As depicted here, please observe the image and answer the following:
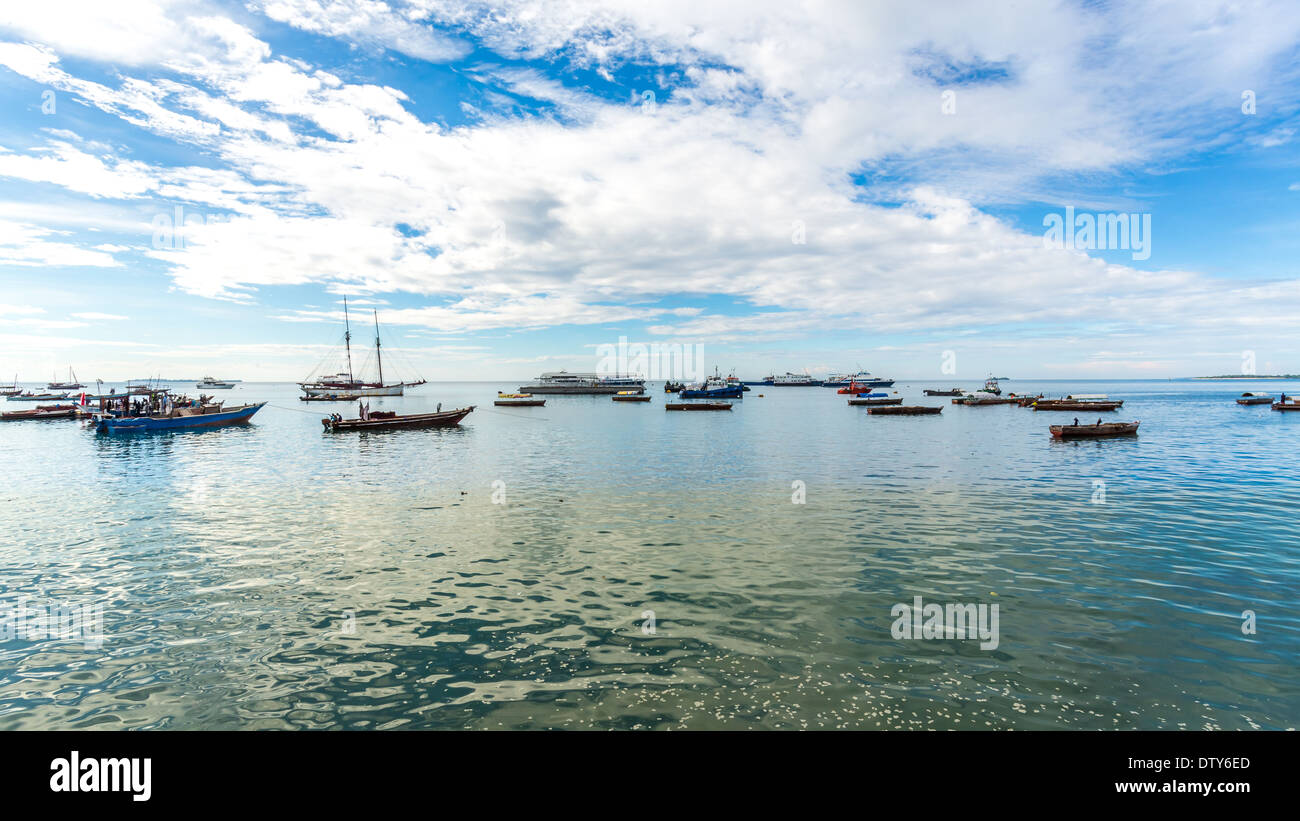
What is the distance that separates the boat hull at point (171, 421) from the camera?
219 ft

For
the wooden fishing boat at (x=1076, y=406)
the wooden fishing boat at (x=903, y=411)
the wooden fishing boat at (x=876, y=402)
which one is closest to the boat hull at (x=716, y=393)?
the wooden fishing boat at (x=876, y=402)

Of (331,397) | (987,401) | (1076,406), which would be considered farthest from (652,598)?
(331,397)

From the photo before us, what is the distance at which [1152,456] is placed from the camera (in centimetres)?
4397

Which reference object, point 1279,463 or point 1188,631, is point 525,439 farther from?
point 1279,463

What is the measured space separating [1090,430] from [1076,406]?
54.1m

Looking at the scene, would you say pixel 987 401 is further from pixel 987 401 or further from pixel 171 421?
pixel 171 421

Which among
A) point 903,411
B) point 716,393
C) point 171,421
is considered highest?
point 716,393

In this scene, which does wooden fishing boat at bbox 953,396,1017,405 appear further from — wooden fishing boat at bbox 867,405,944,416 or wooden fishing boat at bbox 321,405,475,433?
wooden fishing boat at bbox 321,405,475,433

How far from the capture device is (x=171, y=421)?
71188 millimetres

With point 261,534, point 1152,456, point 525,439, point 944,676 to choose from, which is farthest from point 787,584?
point 525,439

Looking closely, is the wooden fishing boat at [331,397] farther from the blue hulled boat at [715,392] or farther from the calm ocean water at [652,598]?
the calm ocean water at [652,598]

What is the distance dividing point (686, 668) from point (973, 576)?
10.4 metres

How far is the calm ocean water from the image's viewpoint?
989 centimetres

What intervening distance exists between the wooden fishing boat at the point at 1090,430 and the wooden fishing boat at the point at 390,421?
65.0m
